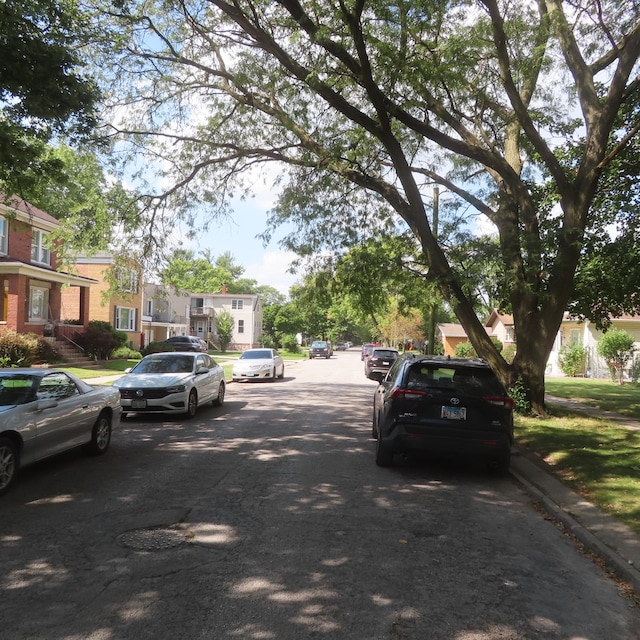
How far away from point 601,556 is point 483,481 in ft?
8.77

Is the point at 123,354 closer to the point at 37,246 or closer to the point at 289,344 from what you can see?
the point at 37,246

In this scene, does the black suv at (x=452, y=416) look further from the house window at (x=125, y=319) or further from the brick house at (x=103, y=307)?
the house window at (x=125, y=319)

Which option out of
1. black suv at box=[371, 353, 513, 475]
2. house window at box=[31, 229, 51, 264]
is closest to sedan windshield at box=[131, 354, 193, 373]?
black suv at box=[371, 353, 513, 475]

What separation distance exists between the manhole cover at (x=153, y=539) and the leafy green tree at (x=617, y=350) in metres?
26.2

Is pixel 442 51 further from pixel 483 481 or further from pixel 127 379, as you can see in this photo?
pixel 127 379

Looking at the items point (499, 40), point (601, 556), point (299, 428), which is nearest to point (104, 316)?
point (299, 428)

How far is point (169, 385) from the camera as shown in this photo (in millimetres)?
11789

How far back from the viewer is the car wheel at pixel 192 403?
12109 millimetres

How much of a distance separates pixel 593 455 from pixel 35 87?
10.1 meters

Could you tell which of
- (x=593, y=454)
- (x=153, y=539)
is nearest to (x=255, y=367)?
(x=593, y=454)

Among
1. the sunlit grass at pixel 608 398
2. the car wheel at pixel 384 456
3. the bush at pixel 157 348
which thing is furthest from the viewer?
the bush at pixel 157 348

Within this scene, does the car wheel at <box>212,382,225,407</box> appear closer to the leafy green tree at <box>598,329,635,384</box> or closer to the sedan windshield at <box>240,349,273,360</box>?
the sedan windshield at <box>240,349,273,360</box>

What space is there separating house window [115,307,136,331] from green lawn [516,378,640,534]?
31.4 m

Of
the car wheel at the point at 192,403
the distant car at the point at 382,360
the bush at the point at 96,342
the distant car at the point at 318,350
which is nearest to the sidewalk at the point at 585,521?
the car wheel at the point at 192,403
